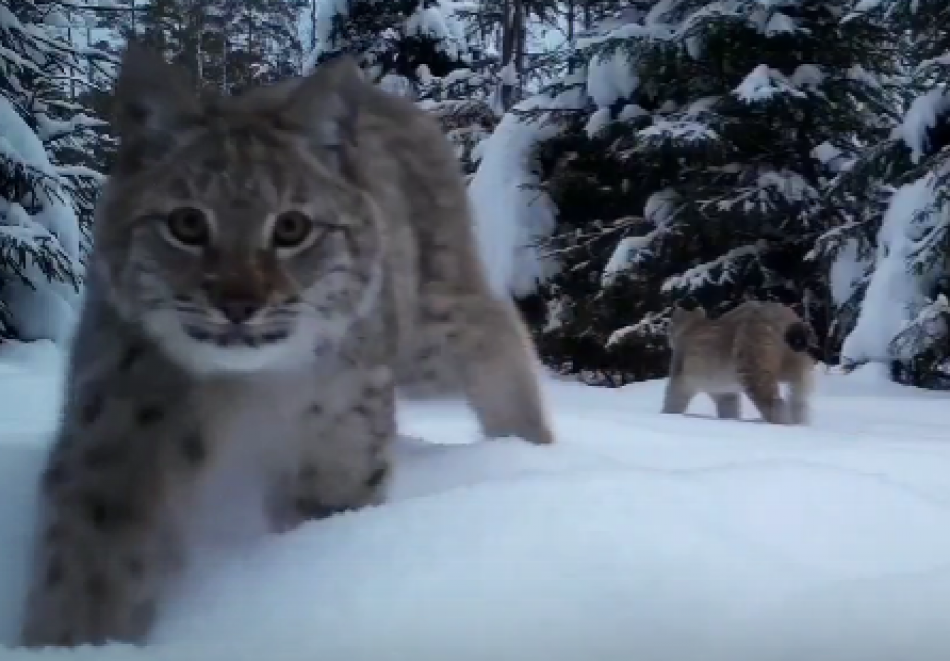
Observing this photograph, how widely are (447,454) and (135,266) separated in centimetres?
103

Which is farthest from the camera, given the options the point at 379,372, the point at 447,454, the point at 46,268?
the point at 46,268

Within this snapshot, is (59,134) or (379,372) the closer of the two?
(379,372)

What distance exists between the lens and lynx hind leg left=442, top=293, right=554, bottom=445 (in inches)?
125

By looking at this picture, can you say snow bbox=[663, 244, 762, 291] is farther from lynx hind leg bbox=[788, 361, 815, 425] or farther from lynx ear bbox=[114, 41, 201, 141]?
lynx ear bbox=[114, 41, 201, 141]

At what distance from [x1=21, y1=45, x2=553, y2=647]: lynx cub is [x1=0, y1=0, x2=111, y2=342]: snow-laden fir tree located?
2796mm

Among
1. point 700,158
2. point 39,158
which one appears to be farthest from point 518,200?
point 39,158

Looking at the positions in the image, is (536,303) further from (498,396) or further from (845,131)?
(498,396)

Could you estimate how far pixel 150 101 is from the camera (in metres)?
2.05

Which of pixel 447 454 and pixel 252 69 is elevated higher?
pixel 252 69

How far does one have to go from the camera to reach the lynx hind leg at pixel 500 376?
10.4 ft

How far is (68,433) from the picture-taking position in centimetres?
199

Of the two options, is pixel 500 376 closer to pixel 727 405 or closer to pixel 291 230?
pixel 291 230

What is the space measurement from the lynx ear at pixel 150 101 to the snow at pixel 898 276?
6111 mm

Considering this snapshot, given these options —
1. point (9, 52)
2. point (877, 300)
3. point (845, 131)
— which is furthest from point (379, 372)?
point (845, 131)
